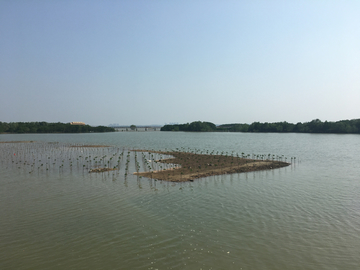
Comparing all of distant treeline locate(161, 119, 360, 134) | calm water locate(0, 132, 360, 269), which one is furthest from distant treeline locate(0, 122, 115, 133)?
calm water locate(0, 132, 360, 269)

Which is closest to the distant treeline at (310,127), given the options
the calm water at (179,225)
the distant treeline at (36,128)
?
the distant treeline at (36,128)

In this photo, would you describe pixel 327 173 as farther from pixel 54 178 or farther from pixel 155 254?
pixel 54 178

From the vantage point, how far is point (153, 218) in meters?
11.8

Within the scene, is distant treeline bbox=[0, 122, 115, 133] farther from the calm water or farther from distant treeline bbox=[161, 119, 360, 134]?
the calm water

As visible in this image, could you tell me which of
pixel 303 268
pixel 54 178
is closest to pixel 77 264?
pixel 303 268

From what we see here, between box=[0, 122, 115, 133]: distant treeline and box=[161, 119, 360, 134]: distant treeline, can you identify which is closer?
box=[161, 119, 360, 134]: distant treeline

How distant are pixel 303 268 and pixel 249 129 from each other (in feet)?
569

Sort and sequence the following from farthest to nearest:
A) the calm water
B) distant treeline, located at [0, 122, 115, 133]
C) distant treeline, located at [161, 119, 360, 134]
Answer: distant treeline, located at [0, 122, 115, 133]
distant treeline, located at [161, 119, 360, 134]
the calm water

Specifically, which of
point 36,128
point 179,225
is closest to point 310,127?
point 179,225

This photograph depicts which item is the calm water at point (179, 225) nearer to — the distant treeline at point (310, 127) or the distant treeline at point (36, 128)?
the distant treeline at point (310, 127)

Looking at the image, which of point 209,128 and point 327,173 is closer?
point 327,173

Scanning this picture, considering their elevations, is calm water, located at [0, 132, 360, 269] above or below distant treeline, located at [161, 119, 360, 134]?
below

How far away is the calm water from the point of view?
8.27 m

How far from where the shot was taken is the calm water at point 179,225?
27.1 ft
